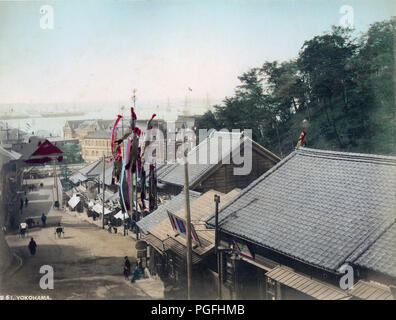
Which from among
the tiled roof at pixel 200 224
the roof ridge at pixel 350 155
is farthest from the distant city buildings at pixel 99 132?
the roof ridge at pixel 350 155

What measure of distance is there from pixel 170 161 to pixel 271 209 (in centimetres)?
1743

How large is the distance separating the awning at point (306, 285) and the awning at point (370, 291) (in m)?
0.34

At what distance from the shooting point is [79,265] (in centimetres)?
2302

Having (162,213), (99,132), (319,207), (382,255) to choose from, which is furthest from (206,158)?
(99,132)

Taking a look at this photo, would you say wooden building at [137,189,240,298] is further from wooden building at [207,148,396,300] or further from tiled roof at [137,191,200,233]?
wooden building at [207,148,396,300]

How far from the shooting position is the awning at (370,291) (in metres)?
9.58

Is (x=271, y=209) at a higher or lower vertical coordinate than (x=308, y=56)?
lower

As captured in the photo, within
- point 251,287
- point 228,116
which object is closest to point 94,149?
point 228,116

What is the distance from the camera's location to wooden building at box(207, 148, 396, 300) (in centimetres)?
1030

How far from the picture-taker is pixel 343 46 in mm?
35875

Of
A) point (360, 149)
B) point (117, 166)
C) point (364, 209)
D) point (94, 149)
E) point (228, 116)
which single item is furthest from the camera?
point (94, 149)

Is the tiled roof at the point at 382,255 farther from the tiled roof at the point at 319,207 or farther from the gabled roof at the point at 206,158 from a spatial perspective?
the gabled roof at the point at 206,158

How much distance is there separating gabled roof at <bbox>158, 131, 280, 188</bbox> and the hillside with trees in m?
11.4
